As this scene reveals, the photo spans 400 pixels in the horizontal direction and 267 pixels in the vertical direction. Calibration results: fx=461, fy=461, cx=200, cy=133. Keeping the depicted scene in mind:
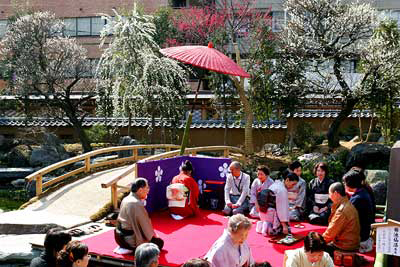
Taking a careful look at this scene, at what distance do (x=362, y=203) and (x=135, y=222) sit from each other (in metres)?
3.45

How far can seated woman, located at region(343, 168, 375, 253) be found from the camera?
698cm

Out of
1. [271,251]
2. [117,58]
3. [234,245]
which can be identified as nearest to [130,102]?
[117,58]

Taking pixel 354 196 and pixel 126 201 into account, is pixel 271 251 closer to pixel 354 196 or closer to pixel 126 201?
pixel 354 196

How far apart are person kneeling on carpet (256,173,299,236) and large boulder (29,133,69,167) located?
12282mm

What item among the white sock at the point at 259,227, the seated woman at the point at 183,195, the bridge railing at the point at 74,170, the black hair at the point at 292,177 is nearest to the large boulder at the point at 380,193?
the black hair at the point at 292,177

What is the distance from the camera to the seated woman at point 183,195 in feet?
30.1

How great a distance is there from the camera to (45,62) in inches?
722

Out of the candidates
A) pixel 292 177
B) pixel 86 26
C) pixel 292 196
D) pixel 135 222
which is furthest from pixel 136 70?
pixel 86 26

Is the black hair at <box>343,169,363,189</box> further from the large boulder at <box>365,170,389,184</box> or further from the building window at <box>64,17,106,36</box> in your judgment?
the building window at <box>64,17,106,36</box>

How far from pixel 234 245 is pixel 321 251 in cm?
100

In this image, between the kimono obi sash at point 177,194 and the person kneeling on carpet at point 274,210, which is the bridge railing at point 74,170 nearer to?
the kimono obi sash at point 177,194

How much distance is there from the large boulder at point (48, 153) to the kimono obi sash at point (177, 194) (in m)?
10.4

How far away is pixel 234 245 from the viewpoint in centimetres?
541

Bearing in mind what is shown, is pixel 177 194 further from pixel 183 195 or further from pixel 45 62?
pixel 45 62
